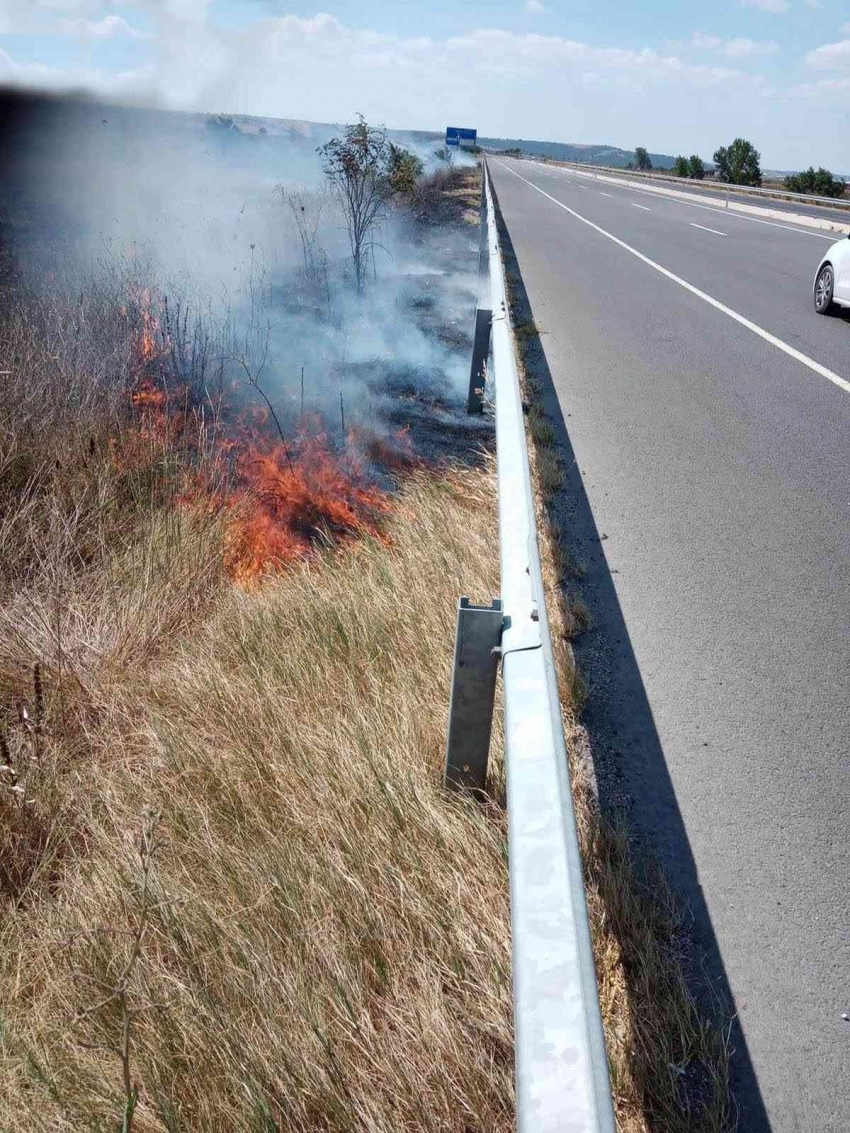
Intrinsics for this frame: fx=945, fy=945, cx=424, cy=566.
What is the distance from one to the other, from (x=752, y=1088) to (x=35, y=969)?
6.16 feet

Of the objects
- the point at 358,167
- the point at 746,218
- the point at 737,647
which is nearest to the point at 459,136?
the point at 746,218

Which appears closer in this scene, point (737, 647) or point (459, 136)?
point (737, 647)

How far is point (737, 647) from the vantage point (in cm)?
404

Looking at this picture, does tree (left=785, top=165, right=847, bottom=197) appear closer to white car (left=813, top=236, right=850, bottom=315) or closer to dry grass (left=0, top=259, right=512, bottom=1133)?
white car (left=813, top=236, right=850, bottom=315)

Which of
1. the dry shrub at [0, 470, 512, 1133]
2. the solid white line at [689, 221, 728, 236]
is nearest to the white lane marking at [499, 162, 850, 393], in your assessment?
the solid white line at [689, 221, 728, 236]

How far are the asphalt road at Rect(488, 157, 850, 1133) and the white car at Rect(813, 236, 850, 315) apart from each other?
0.93 m

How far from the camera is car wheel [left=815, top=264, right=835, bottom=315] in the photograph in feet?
37.1

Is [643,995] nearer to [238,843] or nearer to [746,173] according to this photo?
[238,843]

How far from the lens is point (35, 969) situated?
261 cm

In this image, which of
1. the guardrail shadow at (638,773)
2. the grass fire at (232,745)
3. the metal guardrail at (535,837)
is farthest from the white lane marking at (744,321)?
the metal guardrail at (535,837)

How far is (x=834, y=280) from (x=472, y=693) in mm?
10484

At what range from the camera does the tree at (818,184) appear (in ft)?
152

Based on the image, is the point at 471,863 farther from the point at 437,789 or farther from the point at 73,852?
the point at 73,852

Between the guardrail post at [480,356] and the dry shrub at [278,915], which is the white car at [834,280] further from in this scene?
the dry shrub at [278,915]
